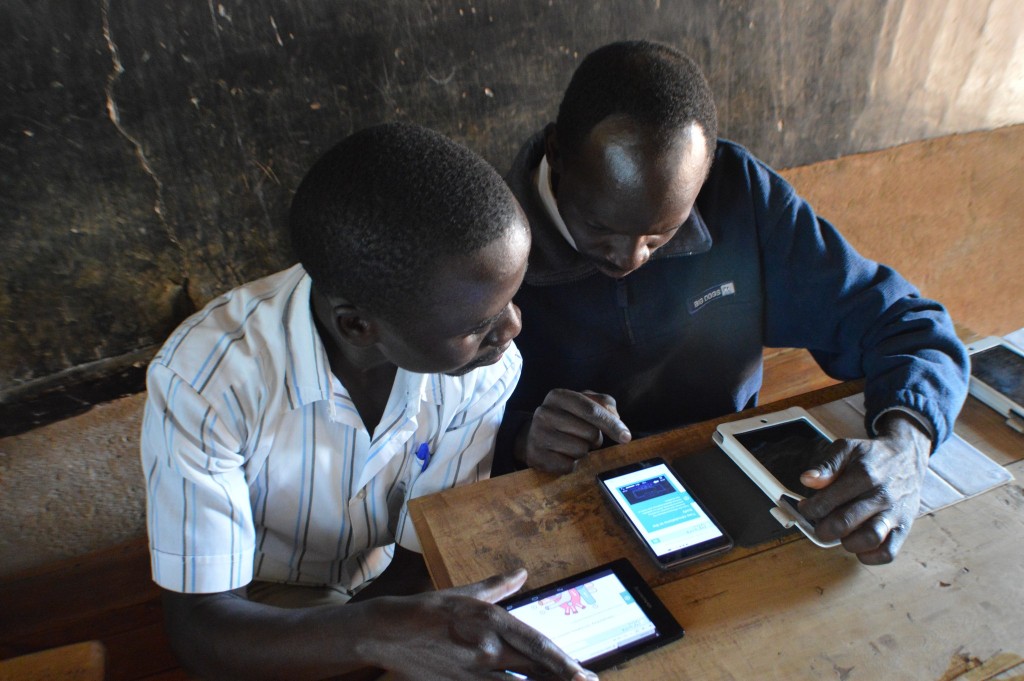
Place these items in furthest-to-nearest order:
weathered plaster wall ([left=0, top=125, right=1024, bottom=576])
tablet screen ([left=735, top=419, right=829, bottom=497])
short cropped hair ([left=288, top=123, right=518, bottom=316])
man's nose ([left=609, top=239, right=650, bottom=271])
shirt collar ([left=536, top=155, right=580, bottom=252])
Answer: weathered plaster wall ([left=0, top=125, right=1024, bottom=576]) → shirt collar ([left=536, top=155, right=580, bottom=252]) → man's nose ([left=609, top=239, right=650, bottom=271]) → tablet screen ([left=735, top=419, right=829, bottom=497]) → short cropped hair ([left=288, top=123, right=518, bottom=316])

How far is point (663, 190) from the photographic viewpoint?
3.57 ft

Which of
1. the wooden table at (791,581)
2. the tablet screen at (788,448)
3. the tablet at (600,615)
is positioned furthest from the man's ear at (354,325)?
the tablet screen at (788,448)

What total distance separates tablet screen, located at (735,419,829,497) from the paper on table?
0.32 ft

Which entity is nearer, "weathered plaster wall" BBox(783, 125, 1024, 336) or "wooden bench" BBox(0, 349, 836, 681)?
"wooden bench" BBox(0, 349, 836, 681)

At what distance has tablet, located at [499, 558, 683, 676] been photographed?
831mm

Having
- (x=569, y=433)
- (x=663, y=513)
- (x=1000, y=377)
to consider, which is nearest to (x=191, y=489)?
(x=569, y=433)

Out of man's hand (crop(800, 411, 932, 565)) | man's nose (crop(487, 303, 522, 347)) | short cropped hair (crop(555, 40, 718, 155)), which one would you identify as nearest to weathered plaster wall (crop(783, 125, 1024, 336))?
short cropped hair (crop(555, 40, 718, 155))

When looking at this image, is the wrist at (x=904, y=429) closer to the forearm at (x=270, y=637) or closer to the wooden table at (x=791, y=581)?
the wooden table at (x=791, y=581)

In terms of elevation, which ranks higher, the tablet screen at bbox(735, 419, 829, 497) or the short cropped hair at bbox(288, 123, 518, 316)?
the short cropped hair at bbox(288, 123, 518, 316)

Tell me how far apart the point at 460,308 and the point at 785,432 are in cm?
59

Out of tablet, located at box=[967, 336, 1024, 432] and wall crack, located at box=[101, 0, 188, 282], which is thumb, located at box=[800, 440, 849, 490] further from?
wall crack, located at box=[101, 0, 188, 282]

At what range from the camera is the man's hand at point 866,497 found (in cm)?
Result: 93

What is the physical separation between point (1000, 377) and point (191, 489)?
1306 mm

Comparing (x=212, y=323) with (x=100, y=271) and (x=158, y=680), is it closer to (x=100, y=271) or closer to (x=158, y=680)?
(x=100, y=271)
